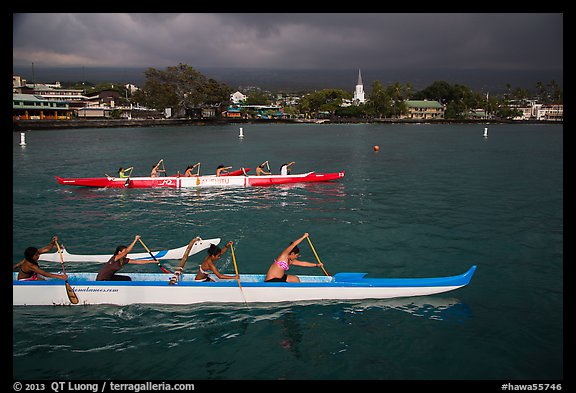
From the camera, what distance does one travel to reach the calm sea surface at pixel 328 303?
1013 centimetres

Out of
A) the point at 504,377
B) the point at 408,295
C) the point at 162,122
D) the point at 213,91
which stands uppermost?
the point at 213,91

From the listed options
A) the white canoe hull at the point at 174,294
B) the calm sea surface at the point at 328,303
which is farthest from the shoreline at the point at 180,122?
the white canoe hull at the point at 174,294

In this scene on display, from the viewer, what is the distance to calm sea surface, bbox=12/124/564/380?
1013 cm

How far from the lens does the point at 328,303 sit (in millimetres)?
12484

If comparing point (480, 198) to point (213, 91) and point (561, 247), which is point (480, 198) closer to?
point (561, 247)

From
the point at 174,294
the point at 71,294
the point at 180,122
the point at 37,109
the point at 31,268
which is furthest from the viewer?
the point at 180,122

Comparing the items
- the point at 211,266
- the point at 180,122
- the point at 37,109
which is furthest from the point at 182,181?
the point at 180,122

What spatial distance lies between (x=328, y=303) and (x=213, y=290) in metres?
3.24

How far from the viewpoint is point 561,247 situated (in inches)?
706

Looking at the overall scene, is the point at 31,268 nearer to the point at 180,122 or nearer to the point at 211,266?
the point at 211,266

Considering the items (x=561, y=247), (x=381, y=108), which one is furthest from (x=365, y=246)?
(x=381, y=108)

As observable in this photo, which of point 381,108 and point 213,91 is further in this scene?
point 381,108
